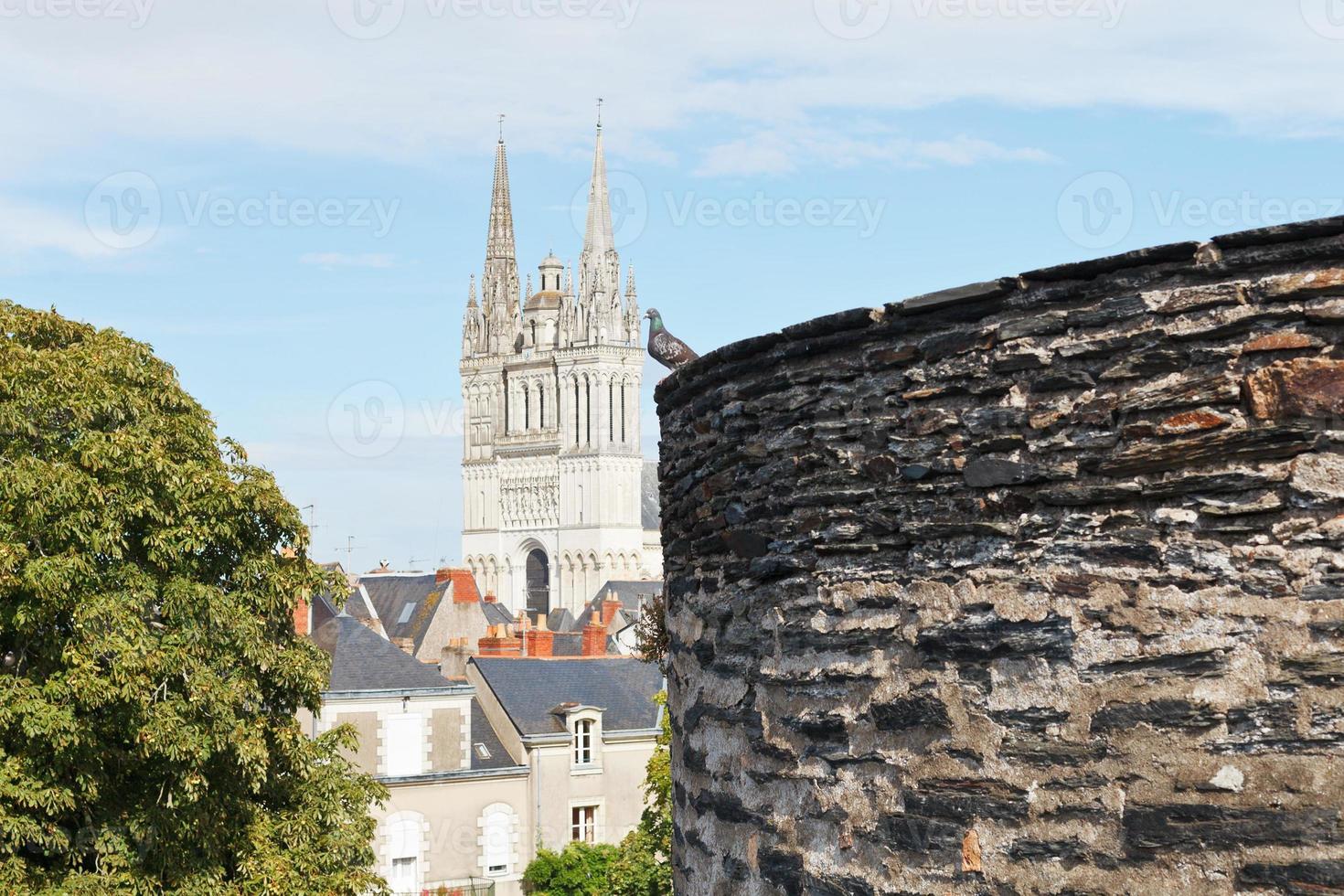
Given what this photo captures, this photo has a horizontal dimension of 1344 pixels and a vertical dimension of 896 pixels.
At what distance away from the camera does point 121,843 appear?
51.3ft

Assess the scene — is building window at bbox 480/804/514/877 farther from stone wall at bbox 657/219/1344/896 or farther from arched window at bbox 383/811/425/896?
stone wall at bbox 657/219/1344/896

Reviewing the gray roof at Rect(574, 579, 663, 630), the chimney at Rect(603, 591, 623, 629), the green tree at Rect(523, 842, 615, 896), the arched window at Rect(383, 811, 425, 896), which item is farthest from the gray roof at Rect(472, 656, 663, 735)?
the gray roof at Rect(574, 579, 663, 630)

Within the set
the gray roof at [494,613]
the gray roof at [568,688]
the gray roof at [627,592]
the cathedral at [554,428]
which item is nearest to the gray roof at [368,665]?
the gray roof at [568,688]

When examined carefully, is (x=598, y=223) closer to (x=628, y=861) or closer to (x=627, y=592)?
(x=627, y=592)

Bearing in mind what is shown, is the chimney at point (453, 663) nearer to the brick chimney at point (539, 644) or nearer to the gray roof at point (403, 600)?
the brick chimney at point (539, 644)

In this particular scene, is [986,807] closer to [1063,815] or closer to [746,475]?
[1063,815]

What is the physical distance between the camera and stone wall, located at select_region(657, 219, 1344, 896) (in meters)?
3.80

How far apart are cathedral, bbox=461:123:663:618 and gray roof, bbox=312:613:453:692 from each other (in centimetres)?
7894

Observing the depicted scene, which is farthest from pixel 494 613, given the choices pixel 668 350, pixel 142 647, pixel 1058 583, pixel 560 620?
pixel 1058 583

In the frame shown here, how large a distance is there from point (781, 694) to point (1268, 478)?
1752 mm

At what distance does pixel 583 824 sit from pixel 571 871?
351cm

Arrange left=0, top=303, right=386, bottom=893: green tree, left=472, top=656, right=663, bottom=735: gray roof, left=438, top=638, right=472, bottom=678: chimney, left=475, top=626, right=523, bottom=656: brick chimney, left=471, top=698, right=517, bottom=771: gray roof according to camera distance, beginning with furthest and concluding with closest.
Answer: left=475, top=626, right=523, bottom=656: brick chimney < left=438, top=638, right=472, bottom=678: chimney < left=472, top=656, right=663, bottom=735: gray roof < left=471, top=698, right=517, bottom=771: gray roof < left=0, top=303, right=386, bottom=893: green tree

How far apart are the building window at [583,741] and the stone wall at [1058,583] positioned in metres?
33.7

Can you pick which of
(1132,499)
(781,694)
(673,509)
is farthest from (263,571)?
(1132,499)
